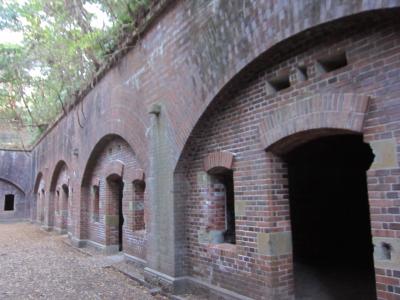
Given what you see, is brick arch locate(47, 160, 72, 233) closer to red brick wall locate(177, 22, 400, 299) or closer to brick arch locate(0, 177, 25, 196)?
brick arch locate(0, 177, 25, 196)

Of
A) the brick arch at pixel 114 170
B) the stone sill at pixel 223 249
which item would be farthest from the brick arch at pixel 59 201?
the stone sill at pixel 223 249

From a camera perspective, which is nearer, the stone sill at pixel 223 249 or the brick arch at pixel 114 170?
the stone sill at pixel 223 249

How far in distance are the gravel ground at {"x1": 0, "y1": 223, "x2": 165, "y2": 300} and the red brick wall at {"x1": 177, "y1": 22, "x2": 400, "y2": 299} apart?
160 cm

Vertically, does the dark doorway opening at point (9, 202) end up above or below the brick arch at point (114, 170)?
below

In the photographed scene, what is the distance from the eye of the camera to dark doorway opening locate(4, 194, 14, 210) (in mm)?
26131

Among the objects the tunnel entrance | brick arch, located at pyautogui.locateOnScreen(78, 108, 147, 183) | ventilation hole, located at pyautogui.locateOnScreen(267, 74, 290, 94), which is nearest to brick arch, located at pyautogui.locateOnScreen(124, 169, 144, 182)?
brick arch, located at pyautogui.locateOnScreen(78, 108, 147, 183)

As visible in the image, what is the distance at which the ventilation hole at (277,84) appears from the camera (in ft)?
15.6

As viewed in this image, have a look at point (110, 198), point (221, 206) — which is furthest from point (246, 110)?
point (110, 198)

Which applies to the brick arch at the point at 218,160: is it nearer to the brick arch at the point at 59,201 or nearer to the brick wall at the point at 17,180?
the brick arch at the point at 59,201

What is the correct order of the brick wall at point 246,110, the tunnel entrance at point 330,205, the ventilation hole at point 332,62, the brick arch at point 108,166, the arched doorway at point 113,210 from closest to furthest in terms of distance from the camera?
1. the brick wall at point 246,110
2. the ventilation hole at point 332,62
3. the tunnel entrance at point 330,205
4. the brick arch at point 108,166
5. the arched doorway at point 113,210

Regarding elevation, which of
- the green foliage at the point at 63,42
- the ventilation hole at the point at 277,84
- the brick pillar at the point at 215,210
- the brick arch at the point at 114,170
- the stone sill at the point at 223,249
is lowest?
the stone sill at the point at 223,249

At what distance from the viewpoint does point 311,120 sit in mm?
4117

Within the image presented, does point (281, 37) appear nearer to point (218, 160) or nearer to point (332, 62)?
point (332, 62)

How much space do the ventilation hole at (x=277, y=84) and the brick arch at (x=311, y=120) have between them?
12.9 inches
